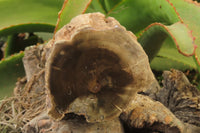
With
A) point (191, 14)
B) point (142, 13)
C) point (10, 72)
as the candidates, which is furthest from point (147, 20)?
point (10, 72)

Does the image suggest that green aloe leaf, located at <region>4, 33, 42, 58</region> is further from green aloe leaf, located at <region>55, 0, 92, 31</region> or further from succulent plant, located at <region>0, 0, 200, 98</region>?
green aloe leaf, located at <region>55, 0, 92, 31</region>

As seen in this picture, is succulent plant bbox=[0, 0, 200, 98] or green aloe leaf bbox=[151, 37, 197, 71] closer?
succulent plant bbox=[0, 0, 200, 98]

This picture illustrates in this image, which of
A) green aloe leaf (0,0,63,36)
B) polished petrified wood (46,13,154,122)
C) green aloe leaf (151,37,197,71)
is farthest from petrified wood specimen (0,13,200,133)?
green aloe leaf (0,0,63,36)

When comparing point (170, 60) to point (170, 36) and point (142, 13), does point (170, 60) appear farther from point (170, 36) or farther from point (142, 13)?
point (170, 36)

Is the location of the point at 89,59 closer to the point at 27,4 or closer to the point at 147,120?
the point at 147,120

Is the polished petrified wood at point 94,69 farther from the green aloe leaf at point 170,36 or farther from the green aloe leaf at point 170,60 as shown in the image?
the green aloe leaf at point 170,60

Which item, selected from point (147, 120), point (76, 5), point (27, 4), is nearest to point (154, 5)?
point (76, 5)
